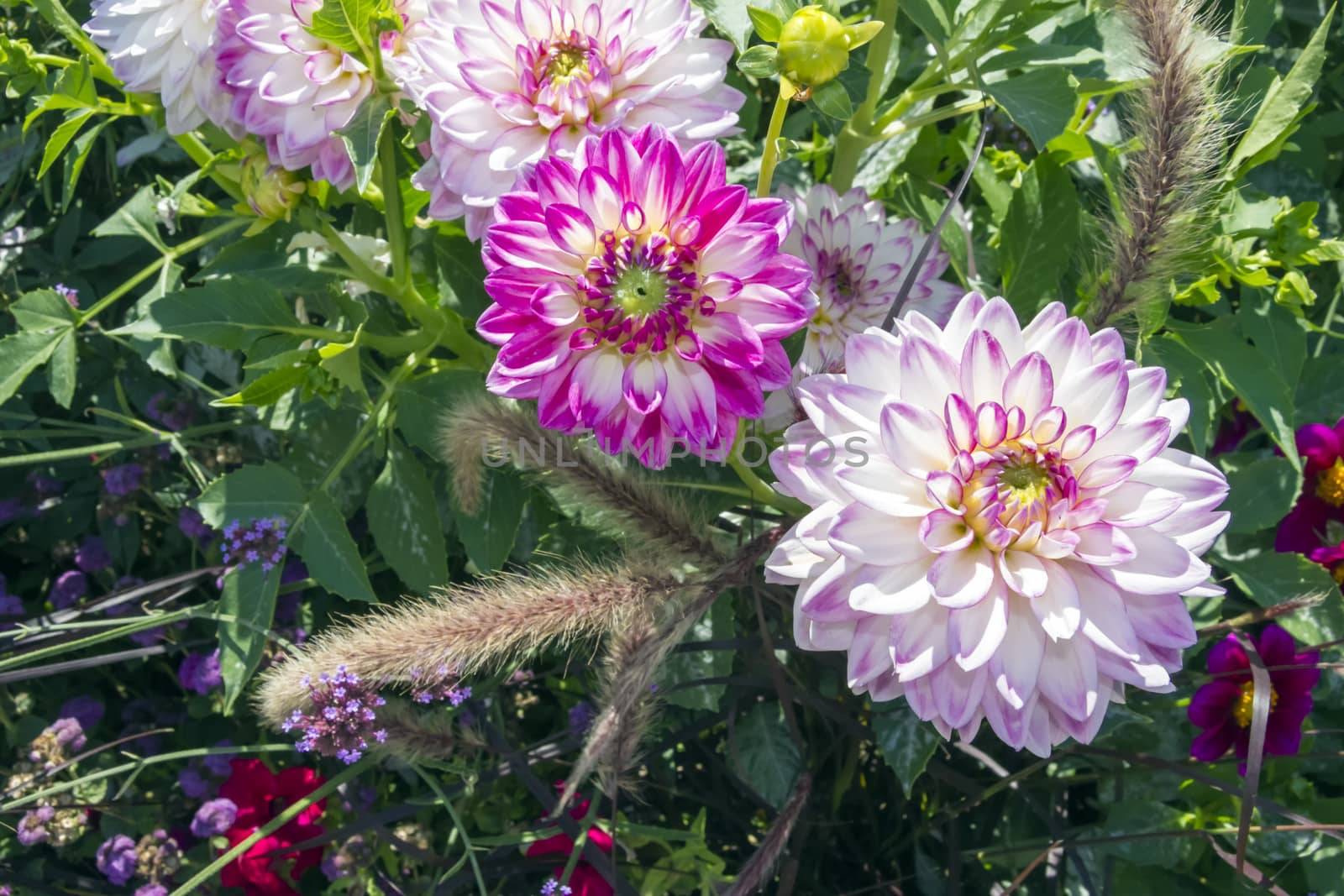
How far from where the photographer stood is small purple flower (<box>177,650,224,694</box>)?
114 cm

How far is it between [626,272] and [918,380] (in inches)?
7.9

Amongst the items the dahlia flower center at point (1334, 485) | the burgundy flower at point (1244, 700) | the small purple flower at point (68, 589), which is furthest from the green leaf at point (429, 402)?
the dahlia flower center at point (1334, 485)

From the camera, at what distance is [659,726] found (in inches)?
42.3

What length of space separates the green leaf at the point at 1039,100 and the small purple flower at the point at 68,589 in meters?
1.18

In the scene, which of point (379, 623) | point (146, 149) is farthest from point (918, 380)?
point (146, 149)

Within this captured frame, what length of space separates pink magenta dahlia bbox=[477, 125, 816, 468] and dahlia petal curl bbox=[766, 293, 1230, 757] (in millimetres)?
59

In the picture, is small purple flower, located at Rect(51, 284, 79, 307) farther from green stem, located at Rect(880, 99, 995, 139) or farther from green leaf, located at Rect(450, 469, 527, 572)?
green stem, located at Rect(880, 99, 995, 139)

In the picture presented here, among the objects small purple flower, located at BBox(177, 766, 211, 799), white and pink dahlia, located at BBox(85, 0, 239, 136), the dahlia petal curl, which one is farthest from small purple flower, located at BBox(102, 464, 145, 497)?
the dahlia petal curl

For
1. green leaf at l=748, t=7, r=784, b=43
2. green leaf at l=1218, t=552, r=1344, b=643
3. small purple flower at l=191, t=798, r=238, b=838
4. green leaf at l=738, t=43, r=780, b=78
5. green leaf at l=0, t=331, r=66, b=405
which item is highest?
green leaf at l=748, t=7, r=784, b=43

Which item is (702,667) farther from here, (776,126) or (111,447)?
(111,447)

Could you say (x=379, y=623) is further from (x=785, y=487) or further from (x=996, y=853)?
(x=996, y=853)

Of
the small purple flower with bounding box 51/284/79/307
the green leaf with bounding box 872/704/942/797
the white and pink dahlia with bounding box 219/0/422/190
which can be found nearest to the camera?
the white and pink dahlia with bounding box 219/0/422/190

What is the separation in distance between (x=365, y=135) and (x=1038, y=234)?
57cm

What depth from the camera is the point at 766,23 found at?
2.33 feet
